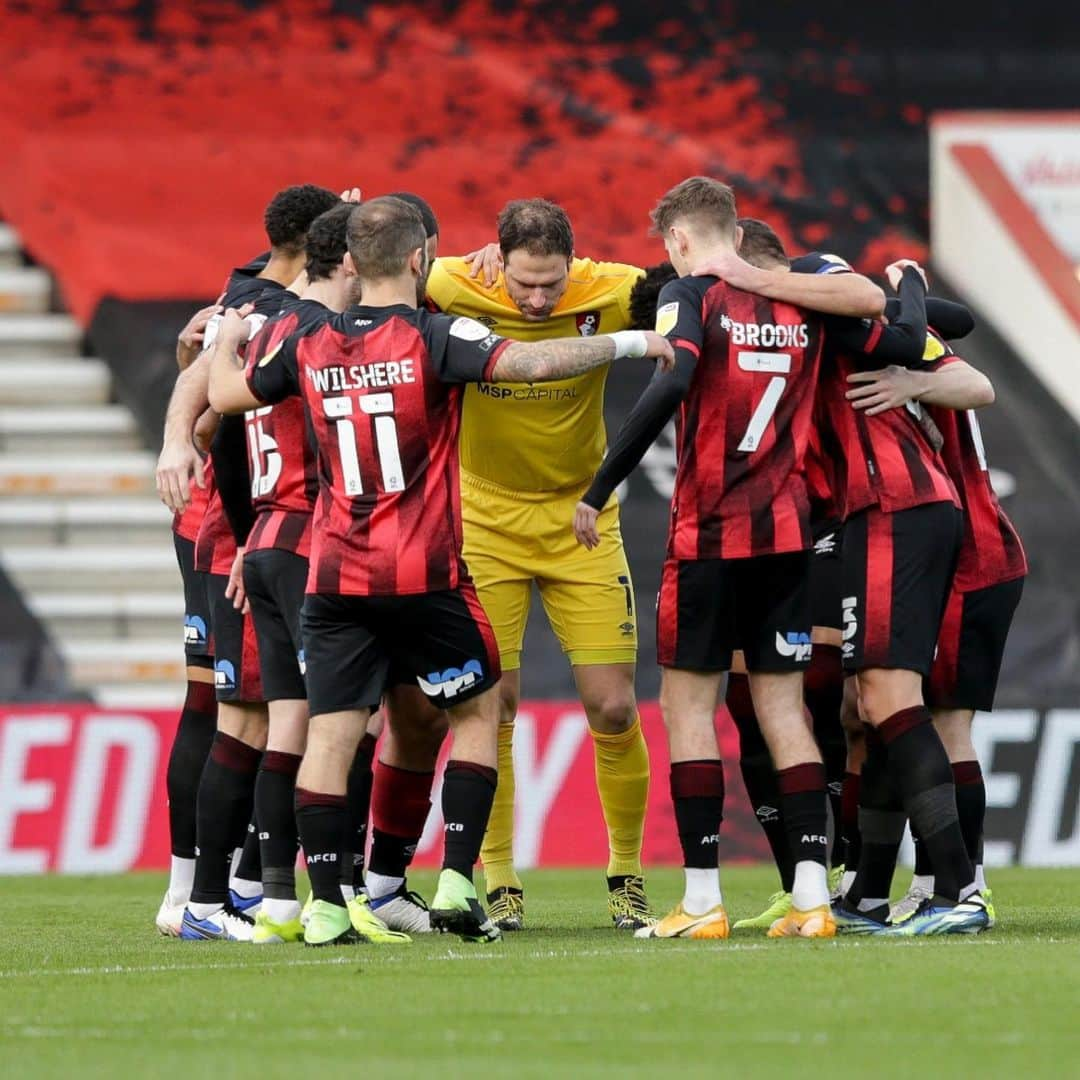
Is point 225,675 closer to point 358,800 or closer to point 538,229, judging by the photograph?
point 358,800

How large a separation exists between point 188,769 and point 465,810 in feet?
4.43

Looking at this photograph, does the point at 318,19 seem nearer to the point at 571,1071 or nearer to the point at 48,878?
the point at 48,878

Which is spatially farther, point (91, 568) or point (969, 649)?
point (91, 568)

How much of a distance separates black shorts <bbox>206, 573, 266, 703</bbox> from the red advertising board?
4475 millimetres

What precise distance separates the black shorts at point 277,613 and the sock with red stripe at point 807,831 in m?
1.36

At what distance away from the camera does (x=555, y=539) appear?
7.01 m

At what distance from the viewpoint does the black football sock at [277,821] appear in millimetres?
5965

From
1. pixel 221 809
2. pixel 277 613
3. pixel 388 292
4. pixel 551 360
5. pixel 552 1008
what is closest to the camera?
pixel 552 1008

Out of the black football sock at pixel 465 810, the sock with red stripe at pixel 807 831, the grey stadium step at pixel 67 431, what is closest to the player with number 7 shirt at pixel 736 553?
the sock with red stripe at pixel 807 831

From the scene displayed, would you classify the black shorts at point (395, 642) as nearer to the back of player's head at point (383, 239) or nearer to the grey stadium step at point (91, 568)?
Answer: the back of player's head at point (383, 239)

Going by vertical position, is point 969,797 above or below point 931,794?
below

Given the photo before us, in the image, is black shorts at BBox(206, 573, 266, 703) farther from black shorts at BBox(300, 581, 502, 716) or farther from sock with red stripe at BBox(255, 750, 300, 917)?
black shorts at BBox(300, 581, 502, 716)

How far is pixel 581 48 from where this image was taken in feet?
46.7

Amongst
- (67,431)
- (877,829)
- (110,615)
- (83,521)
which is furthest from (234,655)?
(67,431)
